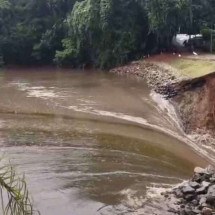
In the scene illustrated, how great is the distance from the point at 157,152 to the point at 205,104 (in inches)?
210

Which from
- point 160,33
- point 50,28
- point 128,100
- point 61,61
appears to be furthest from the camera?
point 50,28

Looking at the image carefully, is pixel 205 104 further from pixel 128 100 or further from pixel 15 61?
pixel 15 61

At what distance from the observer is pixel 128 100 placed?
26.2 metres

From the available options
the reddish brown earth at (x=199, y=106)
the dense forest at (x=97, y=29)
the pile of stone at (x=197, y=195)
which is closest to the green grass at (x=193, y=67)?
the reddish brown earth at (x=199, y=106)

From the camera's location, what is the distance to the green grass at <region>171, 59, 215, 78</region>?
25.5 metres

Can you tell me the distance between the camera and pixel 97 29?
42344mm

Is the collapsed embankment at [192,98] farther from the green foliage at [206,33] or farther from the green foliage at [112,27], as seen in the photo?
the green foliage at [112,27]

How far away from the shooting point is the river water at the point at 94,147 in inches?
474

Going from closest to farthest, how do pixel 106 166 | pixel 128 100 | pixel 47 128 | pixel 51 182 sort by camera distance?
pixel 51 182 < pixel 106 166 < pixel 47 128 < pixel 128 100

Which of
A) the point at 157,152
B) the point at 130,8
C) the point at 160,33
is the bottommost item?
the point at 157,152

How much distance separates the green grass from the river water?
9.48 ft

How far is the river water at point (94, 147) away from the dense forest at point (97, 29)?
1141cm

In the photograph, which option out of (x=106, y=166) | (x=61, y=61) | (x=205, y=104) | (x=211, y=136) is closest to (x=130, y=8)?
(x=61, y=61)

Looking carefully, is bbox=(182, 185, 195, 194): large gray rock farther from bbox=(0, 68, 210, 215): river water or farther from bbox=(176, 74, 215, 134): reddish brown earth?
bbox=(176, 74, 215, 134): reddish brown earth
